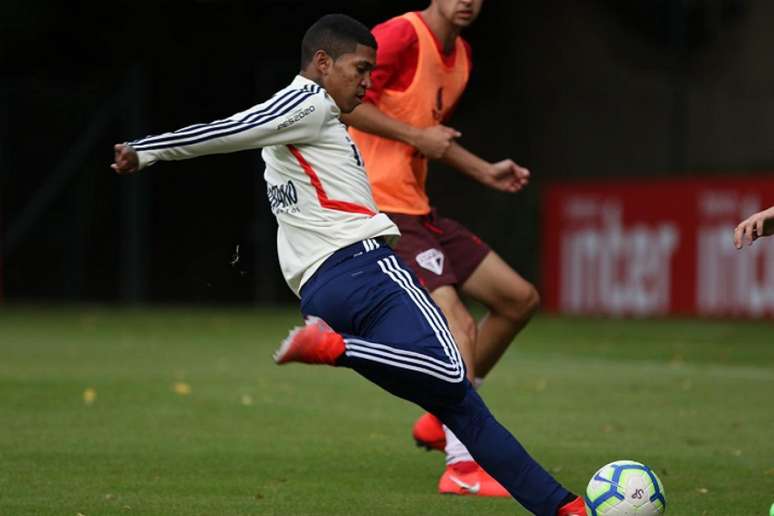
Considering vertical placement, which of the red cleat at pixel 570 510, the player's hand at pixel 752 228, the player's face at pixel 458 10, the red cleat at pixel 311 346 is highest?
the player's face at pixel 458 10

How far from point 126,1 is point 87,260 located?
220 inches

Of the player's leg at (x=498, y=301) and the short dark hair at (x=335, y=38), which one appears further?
the player's leg at (x=498, y=301)

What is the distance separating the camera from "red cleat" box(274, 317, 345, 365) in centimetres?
Answer: 582

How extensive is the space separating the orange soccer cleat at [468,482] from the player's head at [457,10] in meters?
2.17

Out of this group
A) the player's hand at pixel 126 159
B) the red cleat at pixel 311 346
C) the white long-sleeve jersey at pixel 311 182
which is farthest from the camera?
the white long-sleeve jersey at pixel 311 182

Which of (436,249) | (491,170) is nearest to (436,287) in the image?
(436,249)

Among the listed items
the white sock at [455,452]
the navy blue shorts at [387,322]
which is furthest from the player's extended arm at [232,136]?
the white sock at [455,452]

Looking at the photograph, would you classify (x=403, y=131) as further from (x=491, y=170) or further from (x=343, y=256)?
(x=343, y=256)

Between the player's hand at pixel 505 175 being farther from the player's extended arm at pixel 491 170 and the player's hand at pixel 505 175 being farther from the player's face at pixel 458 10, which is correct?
the player's face at pixel 458 10

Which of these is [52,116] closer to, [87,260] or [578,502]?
[87,260]

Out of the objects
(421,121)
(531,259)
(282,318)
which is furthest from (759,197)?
(421,121)

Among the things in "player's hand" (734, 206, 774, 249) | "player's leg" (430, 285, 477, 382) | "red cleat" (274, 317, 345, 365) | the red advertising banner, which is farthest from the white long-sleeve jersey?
the red advertising banner

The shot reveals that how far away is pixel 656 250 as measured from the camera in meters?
22.6

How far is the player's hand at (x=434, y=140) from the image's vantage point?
7.66 metres
